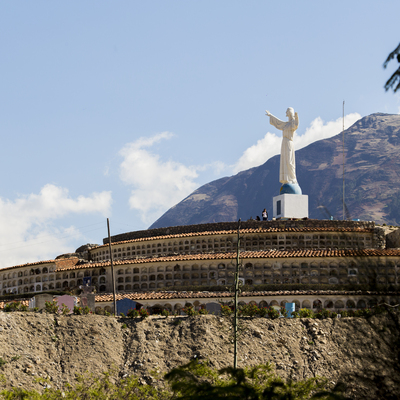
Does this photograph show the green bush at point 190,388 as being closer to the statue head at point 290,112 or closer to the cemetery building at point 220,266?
the cemetery building at point 220,266

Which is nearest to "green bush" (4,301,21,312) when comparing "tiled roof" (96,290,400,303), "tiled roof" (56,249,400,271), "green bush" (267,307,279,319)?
"tiled roof" (96,290,400,303)

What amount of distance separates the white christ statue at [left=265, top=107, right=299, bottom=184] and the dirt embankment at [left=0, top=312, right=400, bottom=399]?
76.0 ft

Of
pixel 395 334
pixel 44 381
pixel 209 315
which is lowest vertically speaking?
pixel 44 381

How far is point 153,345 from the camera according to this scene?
3325 centimetres

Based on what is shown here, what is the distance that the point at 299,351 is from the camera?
108 ft

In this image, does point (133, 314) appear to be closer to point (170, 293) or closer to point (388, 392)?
point (170, 293)

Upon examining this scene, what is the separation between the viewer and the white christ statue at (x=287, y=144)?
184 feet

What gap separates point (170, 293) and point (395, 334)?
31184 millimetres

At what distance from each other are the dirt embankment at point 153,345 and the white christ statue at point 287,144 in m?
23.2

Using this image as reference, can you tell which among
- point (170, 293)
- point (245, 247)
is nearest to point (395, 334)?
point (170, 293)

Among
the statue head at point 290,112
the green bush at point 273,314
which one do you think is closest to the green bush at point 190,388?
the green bush at point 273,314

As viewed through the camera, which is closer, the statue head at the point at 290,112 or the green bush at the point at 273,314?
the green bush at the point at 273,314

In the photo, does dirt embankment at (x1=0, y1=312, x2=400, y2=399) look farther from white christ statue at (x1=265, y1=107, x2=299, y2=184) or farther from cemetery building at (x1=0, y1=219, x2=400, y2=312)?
white christ statue at (x1=265, y1=107, x2=299, y2=184)

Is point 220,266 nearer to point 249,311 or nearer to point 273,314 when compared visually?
point 249,311
